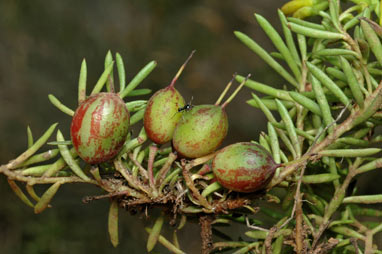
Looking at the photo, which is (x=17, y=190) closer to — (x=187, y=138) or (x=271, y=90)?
(x=187, y=138)

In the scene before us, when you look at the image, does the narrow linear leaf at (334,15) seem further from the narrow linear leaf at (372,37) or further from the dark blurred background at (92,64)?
the dark blurred background at (92,64)

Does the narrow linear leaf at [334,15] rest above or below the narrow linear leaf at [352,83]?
above

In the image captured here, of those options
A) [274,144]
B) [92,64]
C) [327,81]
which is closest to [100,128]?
[274,144]

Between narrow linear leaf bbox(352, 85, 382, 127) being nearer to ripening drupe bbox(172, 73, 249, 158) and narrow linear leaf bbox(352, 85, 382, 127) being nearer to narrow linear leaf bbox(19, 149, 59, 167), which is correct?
ripening drupe bbox(172, 73, 249, 158)

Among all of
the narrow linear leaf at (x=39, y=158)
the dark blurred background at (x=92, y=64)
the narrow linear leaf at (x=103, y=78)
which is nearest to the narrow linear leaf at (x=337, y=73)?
the narrow linear leaf at (x=103, y=78)

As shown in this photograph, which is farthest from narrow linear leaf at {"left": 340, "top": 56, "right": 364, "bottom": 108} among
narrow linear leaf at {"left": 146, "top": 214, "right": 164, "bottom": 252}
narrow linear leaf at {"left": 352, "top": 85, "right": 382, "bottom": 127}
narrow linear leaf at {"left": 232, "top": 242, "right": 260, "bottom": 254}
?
narrow linear leaf at {"left": 146, "top": 214, "right": 164, "bottom": 252}

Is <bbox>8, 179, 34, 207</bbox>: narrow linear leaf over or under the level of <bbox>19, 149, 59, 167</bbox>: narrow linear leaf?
under

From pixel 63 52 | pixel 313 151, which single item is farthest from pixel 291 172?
pixel 63 52

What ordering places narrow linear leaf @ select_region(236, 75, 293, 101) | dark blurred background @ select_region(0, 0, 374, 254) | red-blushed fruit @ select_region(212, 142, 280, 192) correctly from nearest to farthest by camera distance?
red-blushed fruit @ select_region(212, 142, 280, 192) → narrow linear leaf @ select_region(236, 75, 293, 101) → dark blurred background @ select_region(0, 0, 374, 254)

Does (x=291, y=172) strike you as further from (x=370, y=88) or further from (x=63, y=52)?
(x=63, y=52)
